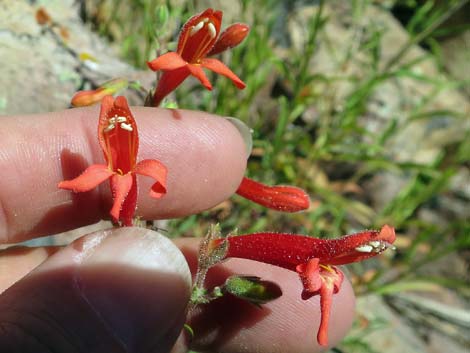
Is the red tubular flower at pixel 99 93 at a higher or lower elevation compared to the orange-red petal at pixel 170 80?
lower

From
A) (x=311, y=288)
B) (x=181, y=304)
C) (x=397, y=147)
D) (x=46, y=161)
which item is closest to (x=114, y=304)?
(x=181, y=304)

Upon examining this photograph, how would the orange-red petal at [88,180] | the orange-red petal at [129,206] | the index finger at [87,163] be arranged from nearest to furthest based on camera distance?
the orange-red petal at [88,180] < the orange-red petal at [129,206] < the index finger at [87,163]

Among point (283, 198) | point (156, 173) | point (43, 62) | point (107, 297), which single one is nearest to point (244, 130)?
point (283, 198)

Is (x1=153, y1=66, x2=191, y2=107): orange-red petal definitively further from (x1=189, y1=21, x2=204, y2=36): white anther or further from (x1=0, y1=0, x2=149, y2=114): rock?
(x1=0, y1=0, x2=149, y2=114): rock

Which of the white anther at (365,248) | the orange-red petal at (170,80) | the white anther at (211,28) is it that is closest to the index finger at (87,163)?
the orange-red petal at (170,80)

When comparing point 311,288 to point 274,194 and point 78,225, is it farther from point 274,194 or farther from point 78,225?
point 78,225

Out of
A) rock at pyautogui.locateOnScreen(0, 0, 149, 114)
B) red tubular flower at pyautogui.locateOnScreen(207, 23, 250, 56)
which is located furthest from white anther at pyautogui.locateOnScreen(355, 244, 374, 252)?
rock at pyautogui.locateOnScreen(0, 0, 149, 114)

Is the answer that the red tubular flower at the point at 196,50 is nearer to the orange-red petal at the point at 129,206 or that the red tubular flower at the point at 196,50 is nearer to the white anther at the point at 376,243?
the orange-red petal at the point at 129,206
